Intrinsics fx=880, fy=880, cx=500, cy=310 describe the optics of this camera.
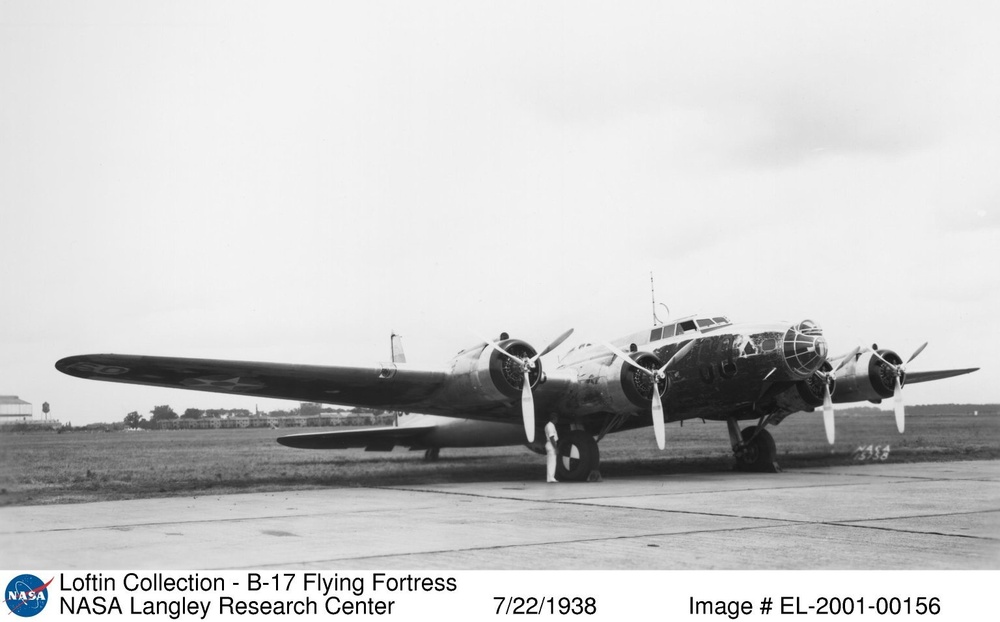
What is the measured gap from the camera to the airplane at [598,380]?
53.3 ft

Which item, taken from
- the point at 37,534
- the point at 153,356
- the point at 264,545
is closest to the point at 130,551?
the point at 264,545

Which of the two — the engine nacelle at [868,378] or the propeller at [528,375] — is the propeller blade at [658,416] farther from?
the engine nacelle at [868,378]

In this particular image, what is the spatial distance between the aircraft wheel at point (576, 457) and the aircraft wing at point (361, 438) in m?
6.49

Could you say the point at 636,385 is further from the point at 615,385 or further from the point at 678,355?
the point at 678,355

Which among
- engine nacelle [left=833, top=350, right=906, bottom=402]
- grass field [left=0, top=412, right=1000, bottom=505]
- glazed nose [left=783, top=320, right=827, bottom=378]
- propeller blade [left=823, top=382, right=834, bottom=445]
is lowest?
grass field [left=0, top=412, right=1000, bottom=505]

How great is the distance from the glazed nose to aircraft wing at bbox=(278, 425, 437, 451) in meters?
10.6

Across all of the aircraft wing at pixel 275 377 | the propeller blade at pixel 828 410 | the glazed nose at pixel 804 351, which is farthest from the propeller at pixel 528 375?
the propeller blade at pixel 828 410

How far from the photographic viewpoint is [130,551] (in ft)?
26.5

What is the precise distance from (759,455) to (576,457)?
490cm

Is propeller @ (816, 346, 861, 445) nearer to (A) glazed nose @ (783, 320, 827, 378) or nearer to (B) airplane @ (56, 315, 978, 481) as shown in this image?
(B) airplane @ (56, 315, 978, 481)

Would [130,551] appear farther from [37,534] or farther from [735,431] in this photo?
[735,431]
